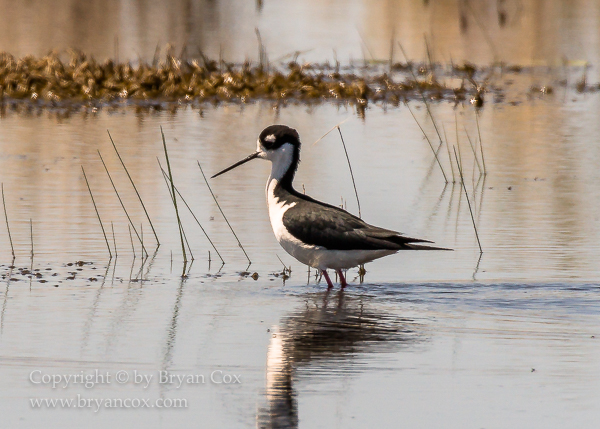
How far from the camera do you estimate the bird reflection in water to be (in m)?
5.70

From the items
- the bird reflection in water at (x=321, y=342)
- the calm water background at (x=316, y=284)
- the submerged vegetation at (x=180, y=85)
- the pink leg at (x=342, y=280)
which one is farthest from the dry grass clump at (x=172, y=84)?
the bird reflection in water at (x=321, y=342)

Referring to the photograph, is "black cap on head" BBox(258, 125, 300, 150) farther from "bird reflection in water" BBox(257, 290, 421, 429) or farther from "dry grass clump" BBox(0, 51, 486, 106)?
"dry grass clump" BBox(0, 51, 486, 106)

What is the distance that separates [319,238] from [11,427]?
3.38m

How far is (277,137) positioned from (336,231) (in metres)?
1.12

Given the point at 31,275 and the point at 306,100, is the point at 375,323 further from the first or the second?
the point at 306,100

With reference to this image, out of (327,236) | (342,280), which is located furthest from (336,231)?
(342,280)

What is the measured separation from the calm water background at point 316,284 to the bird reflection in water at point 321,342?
0.7 inches

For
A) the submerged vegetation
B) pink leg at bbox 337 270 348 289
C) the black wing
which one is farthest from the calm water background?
the submerged vegetation

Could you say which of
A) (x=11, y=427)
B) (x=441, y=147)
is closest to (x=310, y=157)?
(x=441, y=147)

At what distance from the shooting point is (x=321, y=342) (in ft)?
22.3

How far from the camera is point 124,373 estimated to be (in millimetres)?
6117

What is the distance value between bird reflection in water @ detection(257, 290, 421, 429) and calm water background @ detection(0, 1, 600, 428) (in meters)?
0.02

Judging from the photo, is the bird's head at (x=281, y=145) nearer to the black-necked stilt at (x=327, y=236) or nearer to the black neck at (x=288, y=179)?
the black neck at (x=288, y=179)

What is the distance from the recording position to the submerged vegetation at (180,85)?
64.0 feet
